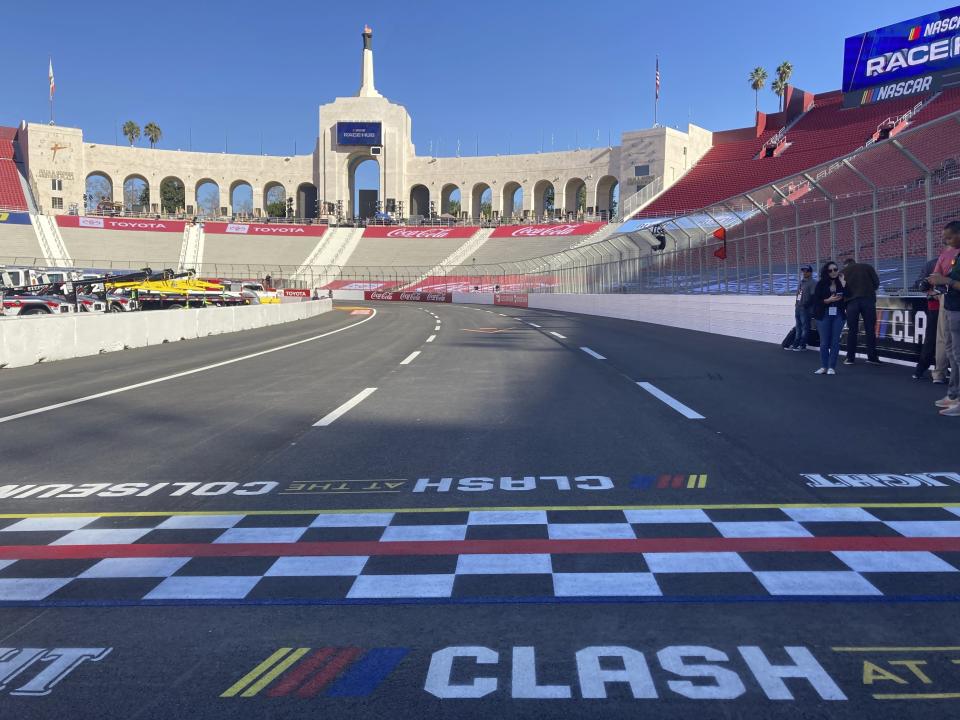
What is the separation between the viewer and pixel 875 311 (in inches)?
518

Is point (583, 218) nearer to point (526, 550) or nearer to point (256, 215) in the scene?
point (256, 215)

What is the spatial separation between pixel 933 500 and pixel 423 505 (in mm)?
3204

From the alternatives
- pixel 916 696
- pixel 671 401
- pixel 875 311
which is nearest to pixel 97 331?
pixel 671 401

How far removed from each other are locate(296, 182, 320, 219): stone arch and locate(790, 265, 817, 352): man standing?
77.3 m

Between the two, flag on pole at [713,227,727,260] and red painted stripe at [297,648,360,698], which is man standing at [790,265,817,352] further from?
red painted stripe at [297,648,360,698]

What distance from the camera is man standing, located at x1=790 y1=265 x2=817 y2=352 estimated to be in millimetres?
15258

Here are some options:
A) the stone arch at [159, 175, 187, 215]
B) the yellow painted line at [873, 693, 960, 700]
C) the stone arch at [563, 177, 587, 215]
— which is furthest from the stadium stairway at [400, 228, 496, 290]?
the yellow painted line at [873, 693, 960, 700]

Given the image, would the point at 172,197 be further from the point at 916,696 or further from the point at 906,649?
the point at 916,696

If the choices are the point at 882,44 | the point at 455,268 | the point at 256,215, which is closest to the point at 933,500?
the point at 882,44

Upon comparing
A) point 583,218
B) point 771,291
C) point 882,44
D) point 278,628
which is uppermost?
point 882,44

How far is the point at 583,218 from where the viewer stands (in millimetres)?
72250

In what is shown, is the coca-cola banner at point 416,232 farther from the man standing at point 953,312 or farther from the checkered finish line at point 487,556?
the checkered finish line at point 487,556

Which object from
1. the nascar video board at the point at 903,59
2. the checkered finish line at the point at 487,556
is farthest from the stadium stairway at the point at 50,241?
the checkered finish line at the point at 487,556

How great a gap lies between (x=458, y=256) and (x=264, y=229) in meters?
21.0
